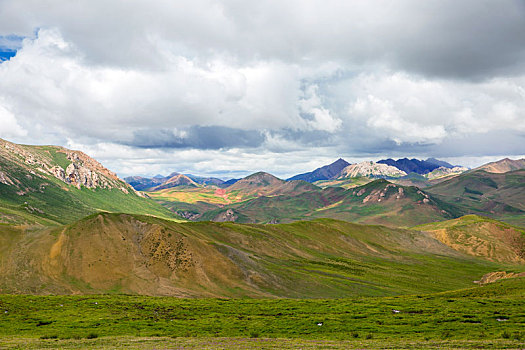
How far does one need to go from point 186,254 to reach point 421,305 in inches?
3964

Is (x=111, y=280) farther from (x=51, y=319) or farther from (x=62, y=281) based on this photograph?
(x=51, y=319)

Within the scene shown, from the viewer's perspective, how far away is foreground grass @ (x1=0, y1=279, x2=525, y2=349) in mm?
49875

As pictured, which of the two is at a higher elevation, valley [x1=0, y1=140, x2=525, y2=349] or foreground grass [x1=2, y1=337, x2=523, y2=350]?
foreground grass [x1=2, y1=337, x2=523, y2=350]

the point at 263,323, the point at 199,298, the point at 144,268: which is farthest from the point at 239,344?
the point at 144,268

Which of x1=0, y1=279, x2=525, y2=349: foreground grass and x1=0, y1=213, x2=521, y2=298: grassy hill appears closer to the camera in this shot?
x1=0, y1=279, x2=525, y2=349: foreground grass

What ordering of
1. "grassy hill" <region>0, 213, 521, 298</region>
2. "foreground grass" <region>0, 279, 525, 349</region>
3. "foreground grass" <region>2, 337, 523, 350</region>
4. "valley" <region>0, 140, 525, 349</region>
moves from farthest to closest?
"grassy hill" <region>0, 213, 521, 298</region>
"valley" <region>0, 140, 525, 349</region>
"foreground grass" <region>0, 279, 525, 349</region>
"foreground grass" <region>2, 337, 523, 350</region>

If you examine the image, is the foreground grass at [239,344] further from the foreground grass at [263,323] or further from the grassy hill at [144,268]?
the grassy hill at [144,268]

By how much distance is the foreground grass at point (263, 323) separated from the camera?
49.9 meters

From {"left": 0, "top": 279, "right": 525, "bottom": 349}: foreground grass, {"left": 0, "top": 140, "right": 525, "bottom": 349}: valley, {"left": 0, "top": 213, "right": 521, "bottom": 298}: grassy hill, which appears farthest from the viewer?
{"left": 0, "top": 213, "right": 521, "bottom": 298}: grassy hill

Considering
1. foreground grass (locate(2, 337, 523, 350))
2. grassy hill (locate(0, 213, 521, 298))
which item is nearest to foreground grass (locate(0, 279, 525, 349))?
foreground grass (locate(2, 337, 523, 350))

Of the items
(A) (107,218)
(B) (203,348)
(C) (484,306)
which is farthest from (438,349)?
(A) (107,218)

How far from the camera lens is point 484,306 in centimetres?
7212

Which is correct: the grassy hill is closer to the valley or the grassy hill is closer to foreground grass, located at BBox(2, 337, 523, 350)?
the valley

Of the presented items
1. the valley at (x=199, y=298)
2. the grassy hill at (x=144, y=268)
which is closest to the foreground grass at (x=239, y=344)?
the valley at (x=199, y=298)
